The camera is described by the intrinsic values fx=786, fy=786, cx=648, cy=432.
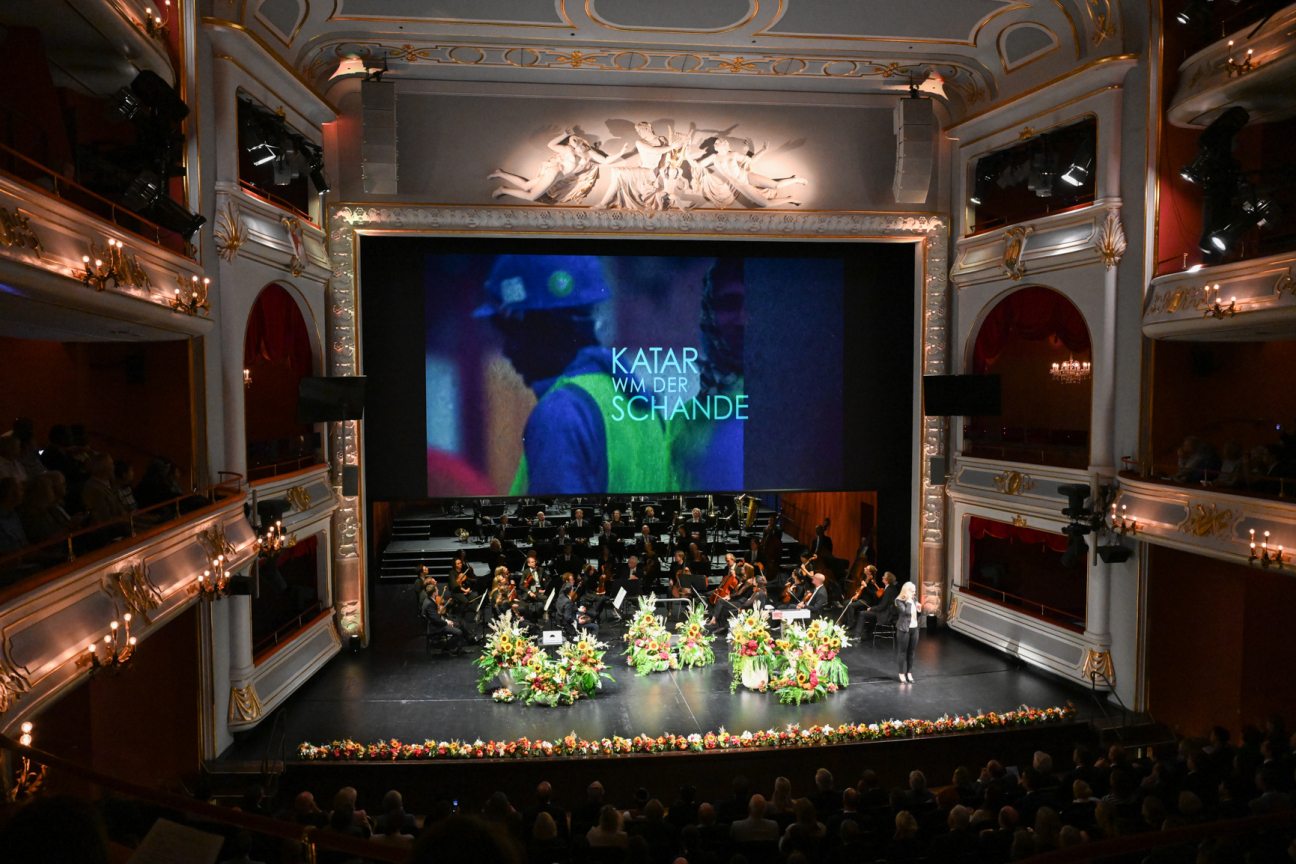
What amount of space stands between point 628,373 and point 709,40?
16.6 feet

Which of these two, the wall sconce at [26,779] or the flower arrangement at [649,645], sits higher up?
the wall sconce at [26,779]

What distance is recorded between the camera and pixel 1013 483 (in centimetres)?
1165

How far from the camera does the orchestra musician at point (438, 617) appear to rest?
1141 cm

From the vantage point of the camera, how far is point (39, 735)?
7.09m

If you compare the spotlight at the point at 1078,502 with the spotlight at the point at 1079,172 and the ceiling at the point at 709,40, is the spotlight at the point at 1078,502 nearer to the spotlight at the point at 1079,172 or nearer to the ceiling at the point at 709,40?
the spotlight at the point at 1079,172

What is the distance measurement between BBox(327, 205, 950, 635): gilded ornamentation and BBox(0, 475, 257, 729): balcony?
4124mm

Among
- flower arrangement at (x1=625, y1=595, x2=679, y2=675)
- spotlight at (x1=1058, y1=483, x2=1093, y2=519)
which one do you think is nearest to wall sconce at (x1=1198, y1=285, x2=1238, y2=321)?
spotlight at (x1=1058, y1=483, x2=1093, y2=519)

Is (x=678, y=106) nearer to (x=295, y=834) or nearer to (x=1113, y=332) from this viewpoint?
(x=1113, y=332)

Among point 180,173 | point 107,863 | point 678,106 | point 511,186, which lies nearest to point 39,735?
point 180,173

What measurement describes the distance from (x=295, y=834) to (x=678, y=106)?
12.1 metres

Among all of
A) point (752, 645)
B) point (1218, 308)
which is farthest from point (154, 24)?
point (1218, 308)

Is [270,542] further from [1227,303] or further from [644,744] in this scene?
[1227,303]

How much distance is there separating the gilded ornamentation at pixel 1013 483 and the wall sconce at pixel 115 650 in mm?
10873

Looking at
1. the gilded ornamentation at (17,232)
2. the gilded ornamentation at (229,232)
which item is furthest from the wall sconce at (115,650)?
the gilded ornamentation at (229,232)
